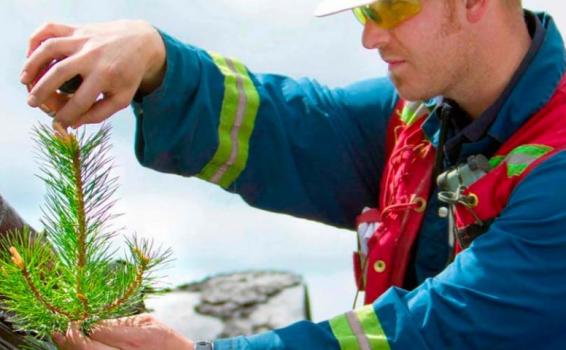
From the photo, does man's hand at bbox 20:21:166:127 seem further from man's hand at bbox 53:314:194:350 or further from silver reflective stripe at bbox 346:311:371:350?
silver reflective stripe at bbox 346:311:371:350

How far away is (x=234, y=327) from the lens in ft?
24.8

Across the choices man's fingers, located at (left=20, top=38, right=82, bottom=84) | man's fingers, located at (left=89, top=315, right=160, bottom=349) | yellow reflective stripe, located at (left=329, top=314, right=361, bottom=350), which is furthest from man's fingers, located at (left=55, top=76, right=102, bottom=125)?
yellow reflective stripe, located at (left=329, top=314, right=361, bottom=350)

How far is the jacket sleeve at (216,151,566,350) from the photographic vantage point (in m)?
4.04

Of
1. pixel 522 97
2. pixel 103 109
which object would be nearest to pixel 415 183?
pixel 522 97

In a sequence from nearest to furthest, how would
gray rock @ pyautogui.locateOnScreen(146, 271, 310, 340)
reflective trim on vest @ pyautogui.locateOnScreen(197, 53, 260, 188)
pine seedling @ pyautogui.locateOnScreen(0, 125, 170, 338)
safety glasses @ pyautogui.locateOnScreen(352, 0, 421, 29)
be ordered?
pine seedling @ pyautogui.locateOnScreen(0, 125, 170, 338) → safety glasses @ pyautogui.locateOnScreen(352, 0, 421, 29) → reflective trim on vest @ pyautogui.locateOnScreen(197, 53, 260, 188) → gray rock @ pyautogui.locateOnScreen(146, 271, 310, 340)

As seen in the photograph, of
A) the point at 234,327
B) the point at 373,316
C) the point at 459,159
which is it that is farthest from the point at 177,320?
the point at 373,316

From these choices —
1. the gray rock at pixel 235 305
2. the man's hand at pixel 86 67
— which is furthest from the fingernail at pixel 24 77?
the gray rock at pixel 235 305

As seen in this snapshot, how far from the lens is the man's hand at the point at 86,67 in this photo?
3.78 metres

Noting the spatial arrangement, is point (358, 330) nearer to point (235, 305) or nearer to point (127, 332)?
point (127, 332)

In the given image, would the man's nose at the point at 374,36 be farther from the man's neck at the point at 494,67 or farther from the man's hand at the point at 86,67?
the man's hand at the point at 86,67

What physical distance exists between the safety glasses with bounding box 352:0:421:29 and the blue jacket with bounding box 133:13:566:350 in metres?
0.45

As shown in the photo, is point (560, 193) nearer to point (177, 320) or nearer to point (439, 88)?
point (439, 88)

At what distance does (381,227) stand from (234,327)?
8.99 feet

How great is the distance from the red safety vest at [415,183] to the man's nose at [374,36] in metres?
0.47
